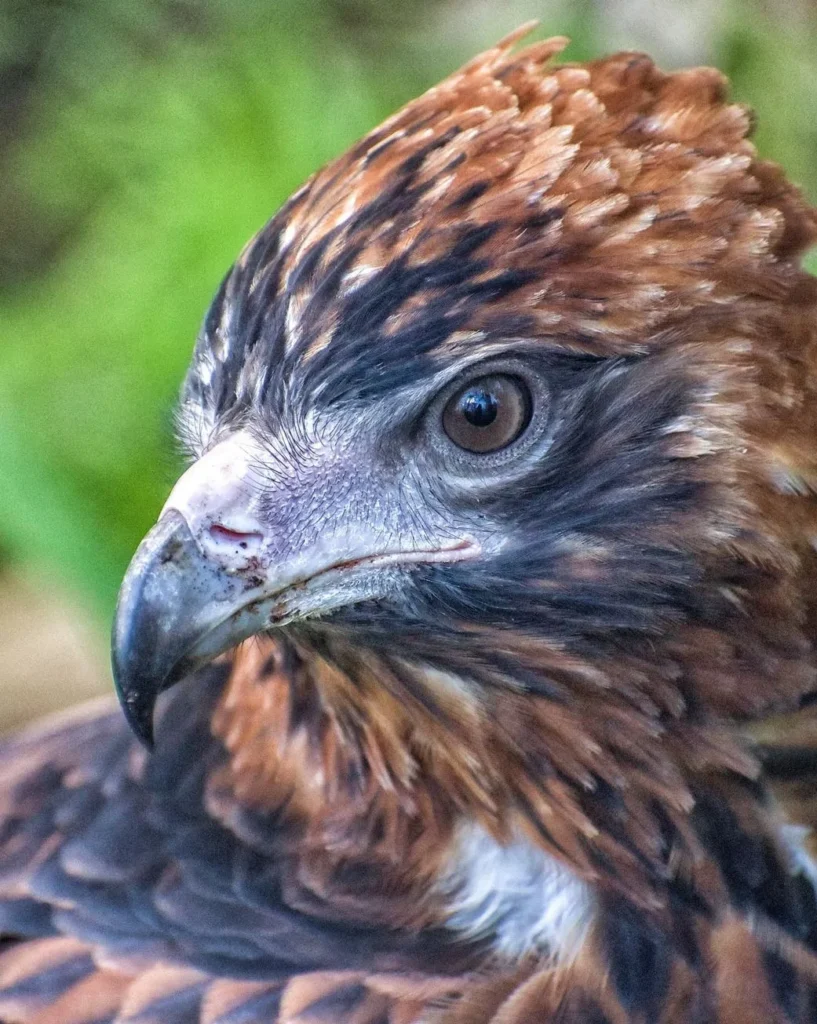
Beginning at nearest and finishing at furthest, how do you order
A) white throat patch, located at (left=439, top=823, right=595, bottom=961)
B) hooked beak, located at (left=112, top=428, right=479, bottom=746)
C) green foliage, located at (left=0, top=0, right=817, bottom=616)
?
1. hooked beak, located at (left=112, top=428, right=479, bottom=746)
2. white throat patch, located at (left=439, top=823, right=595, bottom=961)
3. green foliage, located at (left=0, top=0, right=817, bottom=616)

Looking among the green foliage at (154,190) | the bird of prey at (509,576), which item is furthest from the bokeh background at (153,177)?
the bird of prey at (509,576)

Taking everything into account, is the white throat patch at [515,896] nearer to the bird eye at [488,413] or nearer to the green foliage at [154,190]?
the bird eye at [488,413]

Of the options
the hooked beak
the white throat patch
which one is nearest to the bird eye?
the hooked beak

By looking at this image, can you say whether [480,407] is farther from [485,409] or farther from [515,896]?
[515,896]

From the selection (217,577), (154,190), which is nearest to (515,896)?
(217,577)

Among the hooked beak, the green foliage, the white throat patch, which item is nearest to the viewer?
the hooked beak

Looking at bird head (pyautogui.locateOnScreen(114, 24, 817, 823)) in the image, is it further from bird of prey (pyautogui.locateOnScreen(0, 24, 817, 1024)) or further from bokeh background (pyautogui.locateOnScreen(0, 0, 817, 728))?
bokeh background (pyautogui.locateOnScreen(0, 0, 817, 728))

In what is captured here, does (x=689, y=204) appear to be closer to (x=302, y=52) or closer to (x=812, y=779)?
(x=812, y=779)
